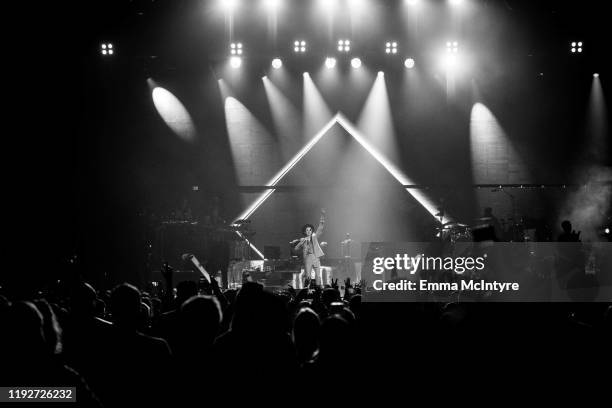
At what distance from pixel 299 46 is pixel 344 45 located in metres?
→ 1.06

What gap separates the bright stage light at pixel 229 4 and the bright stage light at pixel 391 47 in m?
3.69

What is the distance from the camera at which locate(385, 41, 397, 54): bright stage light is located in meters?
14.8

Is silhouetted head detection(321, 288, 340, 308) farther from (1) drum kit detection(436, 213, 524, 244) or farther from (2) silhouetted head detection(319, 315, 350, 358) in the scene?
(1) drum kit detection(436, 213, 524, 244)

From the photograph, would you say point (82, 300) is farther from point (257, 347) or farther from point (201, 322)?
point (257, 347)

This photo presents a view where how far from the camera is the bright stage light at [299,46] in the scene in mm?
14758

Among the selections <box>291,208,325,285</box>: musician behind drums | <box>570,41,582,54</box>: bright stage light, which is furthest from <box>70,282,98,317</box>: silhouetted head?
<box>570,41,582,54</box>: bright stage light

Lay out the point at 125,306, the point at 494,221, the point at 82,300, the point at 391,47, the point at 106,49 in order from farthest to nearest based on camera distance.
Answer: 1. the point at 106,49
2. the point at 391,47
3. the point at 494,221
4. the point at 82,300
5. the point at 125,306

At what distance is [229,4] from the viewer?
48.0 feet

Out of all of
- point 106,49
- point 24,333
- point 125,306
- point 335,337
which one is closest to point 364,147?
point 106,49

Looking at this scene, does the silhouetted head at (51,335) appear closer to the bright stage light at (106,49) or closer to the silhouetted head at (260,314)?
the silhouetted head at (260,314)

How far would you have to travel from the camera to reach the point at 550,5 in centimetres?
1433

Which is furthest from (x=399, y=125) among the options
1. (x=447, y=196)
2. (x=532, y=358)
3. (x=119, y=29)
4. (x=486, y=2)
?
Answer: (x=532, y=358)

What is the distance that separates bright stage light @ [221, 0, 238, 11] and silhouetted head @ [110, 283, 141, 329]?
12.5 meters

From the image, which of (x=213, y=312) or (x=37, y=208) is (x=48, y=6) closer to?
(x=37, y=208)
